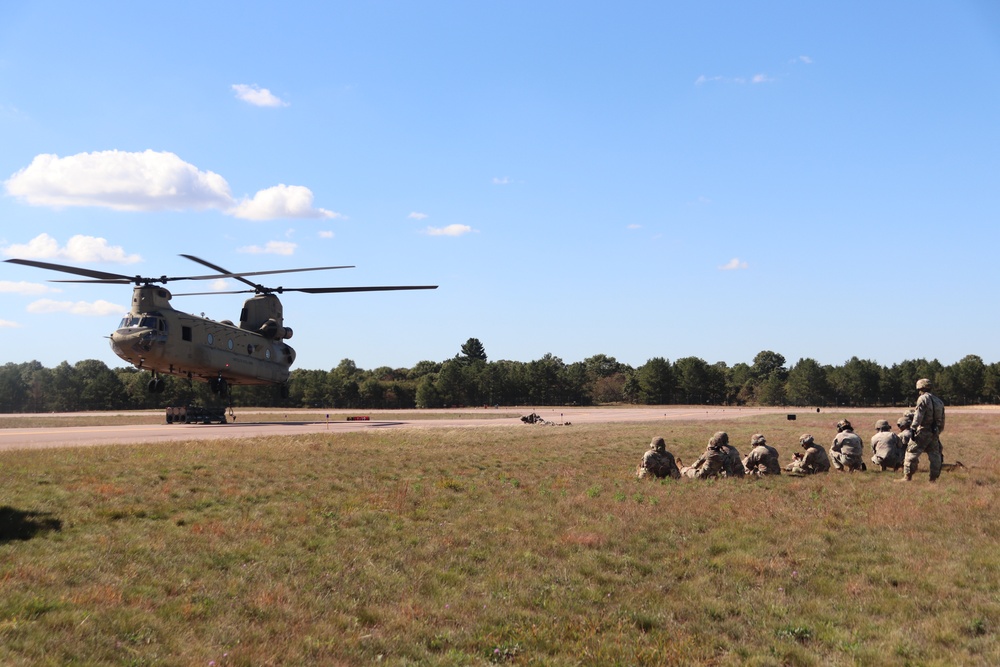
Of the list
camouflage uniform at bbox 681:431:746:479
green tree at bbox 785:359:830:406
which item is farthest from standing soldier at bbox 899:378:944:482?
green tree at bbox 785:359:830:406

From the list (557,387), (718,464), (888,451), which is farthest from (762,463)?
(557,387)

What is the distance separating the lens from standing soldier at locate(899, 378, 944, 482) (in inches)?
722

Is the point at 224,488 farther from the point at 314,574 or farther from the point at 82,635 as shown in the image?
the point at 82,635

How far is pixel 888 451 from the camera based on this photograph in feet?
69.7

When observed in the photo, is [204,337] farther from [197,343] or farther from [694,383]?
[694,383]

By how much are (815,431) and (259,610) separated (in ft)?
124

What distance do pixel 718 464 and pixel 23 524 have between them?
16.1 metres

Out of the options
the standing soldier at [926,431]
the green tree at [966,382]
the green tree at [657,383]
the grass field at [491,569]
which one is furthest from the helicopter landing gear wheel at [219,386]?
the green tree at [966,382]

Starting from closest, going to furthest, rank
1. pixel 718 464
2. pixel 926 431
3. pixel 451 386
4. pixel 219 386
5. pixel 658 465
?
pixel 926 431
pixel 718 464
pixel 658 465
pixel 219 386
pixel 451 386

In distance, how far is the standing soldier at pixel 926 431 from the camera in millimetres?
18344

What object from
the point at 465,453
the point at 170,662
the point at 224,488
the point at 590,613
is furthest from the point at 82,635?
the point at 465,453

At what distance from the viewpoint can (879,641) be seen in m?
8.06

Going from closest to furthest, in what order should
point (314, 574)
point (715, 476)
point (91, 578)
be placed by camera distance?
point (91, 578), point (314, 574), point (715, 476)

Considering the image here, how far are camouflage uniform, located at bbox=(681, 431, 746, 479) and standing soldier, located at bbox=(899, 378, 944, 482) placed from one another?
4103mm
